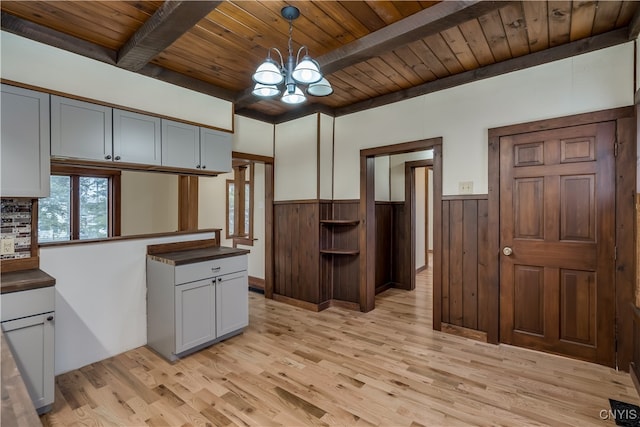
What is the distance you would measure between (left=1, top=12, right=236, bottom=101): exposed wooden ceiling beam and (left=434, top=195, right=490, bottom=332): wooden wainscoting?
2921mm

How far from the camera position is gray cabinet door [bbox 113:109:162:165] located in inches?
105

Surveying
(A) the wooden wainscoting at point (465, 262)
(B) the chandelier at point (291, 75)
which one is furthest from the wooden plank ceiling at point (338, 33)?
(A) the wooden wainscoting at point (465, 262)

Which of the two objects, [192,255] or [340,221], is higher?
[340,221]

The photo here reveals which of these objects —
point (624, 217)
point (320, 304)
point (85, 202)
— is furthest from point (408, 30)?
point (85, 202)

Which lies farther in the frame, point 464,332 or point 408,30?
point 464,332

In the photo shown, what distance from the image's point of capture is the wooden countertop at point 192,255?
2.73 m

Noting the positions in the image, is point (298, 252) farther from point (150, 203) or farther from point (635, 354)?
point (635, 354)

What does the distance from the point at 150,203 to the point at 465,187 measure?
12.6 ft

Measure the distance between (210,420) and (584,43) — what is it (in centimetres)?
397

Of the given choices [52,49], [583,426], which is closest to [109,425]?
[52,49]

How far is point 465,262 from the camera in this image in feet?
10.5

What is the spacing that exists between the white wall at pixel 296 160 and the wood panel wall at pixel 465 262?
5.58 ft

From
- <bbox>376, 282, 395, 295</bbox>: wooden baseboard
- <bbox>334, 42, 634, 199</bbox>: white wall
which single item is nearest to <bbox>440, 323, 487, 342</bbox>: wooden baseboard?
<bbox>334, 42, 634, 199</bbox>: white wall

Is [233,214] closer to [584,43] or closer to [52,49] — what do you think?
[52,49]
